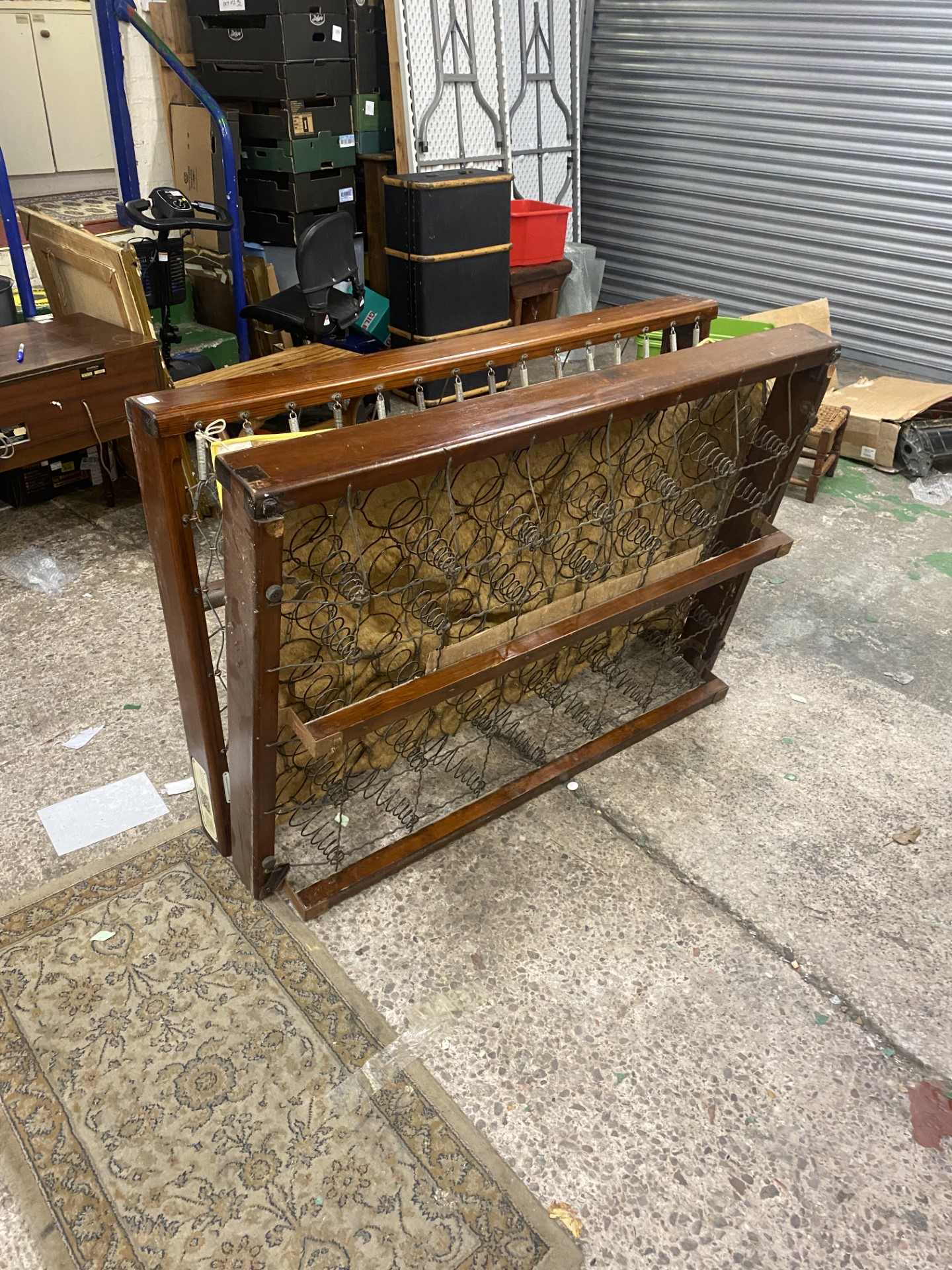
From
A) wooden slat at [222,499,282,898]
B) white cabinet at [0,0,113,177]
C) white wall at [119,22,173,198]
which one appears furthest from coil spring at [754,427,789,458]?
white cabinet at [0,0,113,177]

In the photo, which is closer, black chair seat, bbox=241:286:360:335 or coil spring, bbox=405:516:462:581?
coil spring, bbox=405:516:462:581

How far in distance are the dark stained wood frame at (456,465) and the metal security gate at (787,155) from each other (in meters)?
3.46

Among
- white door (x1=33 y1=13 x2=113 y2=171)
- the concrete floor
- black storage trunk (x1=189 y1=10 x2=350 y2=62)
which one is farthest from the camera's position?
white door (x1=33 y1=13 x2=113 y2=171)

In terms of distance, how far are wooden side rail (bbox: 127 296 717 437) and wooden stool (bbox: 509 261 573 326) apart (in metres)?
2.52

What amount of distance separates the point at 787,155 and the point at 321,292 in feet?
10.9

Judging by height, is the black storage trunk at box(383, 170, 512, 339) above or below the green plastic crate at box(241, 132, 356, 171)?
below

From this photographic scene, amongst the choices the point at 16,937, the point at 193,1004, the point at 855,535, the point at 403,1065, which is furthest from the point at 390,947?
the point at 855,535

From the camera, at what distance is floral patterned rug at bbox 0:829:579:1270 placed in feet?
4.58

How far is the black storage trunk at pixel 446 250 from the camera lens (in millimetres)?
4043

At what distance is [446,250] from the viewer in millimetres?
4164

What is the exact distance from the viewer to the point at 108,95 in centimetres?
418

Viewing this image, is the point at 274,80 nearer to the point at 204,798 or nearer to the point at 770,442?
the point at 770,442

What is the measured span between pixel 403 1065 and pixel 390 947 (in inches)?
10.5

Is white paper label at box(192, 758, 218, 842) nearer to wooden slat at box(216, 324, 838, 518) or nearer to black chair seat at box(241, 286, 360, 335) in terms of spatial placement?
wooden slat at box(216, 324, 838, 518)
